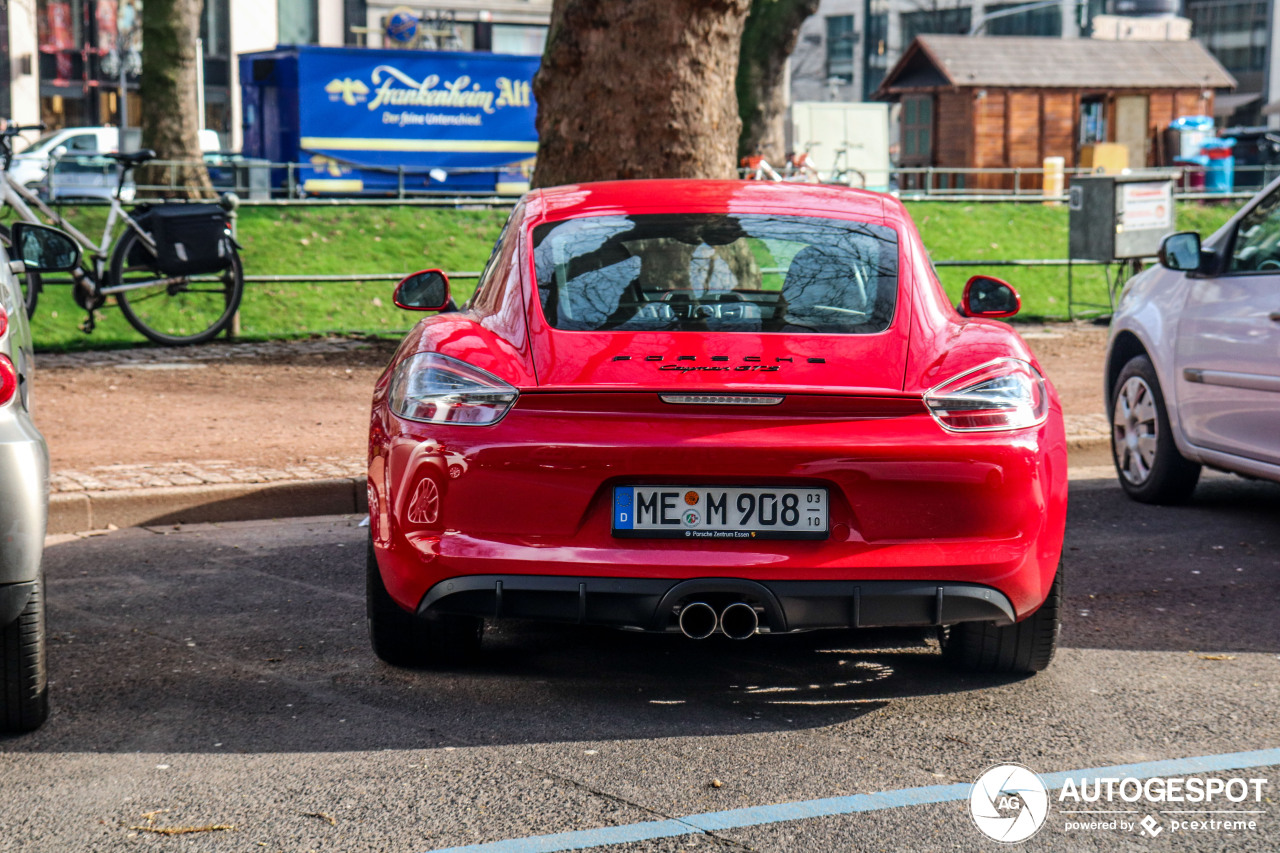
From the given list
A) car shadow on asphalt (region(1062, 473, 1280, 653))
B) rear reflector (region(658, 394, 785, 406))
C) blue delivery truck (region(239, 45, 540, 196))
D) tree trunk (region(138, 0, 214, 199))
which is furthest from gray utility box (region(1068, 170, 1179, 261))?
blue delivery truck (region(239, 45, 540, 196))

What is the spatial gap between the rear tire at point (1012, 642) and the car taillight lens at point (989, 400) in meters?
0.56

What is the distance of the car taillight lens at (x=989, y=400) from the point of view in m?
4.21

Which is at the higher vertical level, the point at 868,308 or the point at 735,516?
the point at 868,308

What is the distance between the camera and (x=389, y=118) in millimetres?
29031

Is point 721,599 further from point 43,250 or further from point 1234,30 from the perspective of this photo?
point 1234,30

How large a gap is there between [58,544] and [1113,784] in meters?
4.69

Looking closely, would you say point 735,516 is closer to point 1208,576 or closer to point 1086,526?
point 1208,576

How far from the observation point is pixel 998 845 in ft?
11.4

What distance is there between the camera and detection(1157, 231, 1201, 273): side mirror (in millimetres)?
7133

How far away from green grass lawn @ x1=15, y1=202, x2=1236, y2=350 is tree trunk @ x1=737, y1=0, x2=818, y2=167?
111 inches

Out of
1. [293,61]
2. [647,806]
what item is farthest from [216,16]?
[647,806]

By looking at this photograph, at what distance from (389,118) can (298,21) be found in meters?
29.6

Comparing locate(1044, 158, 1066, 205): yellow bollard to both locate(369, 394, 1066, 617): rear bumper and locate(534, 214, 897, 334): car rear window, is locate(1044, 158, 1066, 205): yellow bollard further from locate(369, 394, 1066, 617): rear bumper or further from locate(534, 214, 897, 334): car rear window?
locate(369, 394, 1066, 617): rear bumper

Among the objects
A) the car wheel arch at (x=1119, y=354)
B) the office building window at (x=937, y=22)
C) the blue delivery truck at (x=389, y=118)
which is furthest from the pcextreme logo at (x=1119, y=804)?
the office building window at (x=937, y=22)
